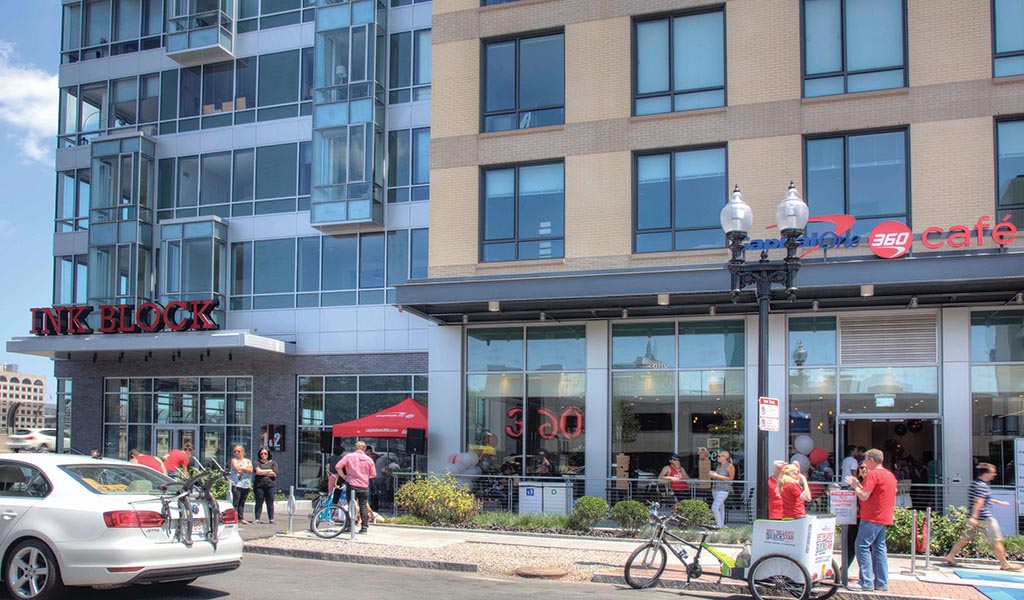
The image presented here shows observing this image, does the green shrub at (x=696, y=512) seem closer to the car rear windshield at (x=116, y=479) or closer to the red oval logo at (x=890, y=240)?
the red oval logo at (x=890, y=240)

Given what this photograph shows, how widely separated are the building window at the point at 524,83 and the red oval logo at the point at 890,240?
7403mm

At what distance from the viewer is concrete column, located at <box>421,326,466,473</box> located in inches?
878

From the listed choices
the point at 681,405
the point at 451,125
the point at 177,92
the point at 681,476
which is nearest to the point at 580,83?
the point at 451,125

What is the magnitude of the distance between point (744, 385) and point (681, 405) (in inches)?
56.3

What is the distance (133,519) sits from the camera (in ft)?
30.5

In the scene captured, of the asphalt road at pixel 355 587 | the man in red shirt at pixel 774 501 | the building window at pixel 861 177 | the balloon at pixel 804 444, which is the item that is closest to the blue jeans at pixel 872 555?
the man in red shirt at pixel 774 501

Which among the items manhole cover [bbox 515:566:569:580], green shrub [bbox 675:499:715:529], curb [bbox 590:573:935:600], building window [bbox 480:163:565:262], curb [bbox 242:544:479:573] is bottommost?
curb [bbox 242:544:479:573]

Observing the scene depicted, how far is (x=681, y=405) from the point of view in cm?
2084

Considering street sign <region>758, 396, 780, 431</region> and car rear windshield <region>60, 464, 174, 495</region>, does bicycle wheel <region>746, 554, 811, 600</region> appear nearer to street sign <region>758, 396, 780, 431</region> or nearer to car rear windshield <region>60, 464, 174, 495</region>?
street sign <region>758, 396, 780, 431</region>

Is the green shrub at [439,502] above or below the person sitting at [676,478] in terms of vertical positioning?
below

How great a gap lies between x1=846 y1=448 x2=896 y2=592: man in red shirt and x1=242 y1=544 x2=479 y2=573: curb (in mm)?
5121

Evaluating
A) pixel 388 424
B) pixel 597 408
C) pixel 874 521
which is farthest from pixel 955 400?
pixel 388 424

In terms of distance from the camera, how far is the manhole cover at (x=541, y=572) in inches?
507

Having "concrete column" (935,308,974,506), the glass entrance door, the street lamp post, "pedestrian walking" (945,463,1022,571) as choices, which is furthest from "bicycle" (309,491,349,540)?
the glass entrance door
